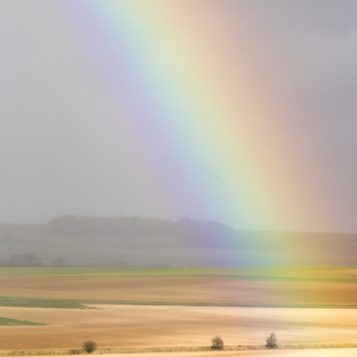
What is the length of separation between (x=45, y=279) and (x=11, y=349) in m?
44.7

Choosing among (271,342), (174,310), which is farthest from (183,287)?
(271,342)

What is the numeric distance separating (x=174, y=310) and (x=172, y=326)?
10.2m

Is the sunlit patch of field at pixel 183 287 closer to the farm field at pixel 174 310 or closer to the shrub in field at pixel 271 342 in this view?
the farm field at pixel 174 310

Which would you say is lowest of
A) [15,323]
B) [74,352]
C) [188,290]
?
[74,352]

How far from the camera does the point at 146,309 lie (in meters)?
56.1

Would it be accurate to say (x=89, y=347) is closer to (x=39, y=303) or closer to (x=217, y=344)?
(x=217, y=344)

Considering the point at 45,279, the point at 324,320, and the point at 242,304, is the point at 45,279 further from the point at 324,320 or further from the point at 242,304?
the point at 324,320

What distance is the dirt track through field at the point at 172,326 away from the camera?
126ft

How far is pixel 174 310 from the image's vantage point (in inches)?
2176

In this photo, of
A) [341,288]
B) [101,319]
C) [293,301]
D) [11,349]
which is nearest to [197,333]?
[101,319]

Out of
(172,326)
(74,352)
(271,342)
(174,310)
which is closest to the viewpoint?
A: (74,352)

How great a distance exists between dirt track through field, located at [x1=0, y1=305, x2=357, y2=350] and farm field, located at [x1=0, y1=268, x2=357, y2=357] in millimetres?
41

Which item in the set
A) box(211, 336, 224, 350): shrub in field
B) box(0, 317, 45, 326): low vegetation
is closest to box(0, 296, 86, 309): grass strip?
box(0, 317, 45, 326): low vegetation

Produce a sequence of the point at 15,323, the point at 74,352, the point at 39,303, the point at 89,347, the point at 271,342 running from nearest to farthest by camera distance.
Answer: the point at 74,352 < the point at 89,347 < the point at 271,342 < the point at 15,323 < the point at 39,303
